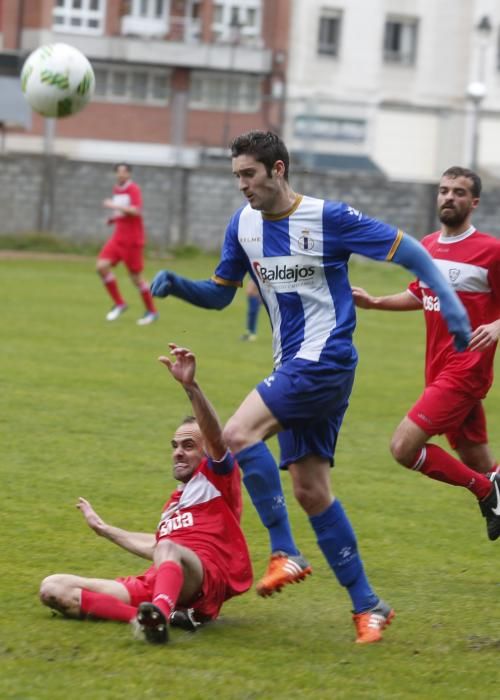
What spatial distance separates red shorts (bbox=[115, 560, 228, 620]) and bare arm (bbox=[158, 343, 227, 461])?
0.51 m

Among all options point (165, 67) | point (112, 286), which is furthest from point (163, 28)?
point (112, 286)

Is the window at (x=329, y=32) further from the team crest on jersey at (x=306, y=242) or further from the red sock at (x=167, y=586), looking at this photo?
the red sock at (x=167, y=586)

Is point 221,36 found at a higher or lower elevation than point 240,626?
higher

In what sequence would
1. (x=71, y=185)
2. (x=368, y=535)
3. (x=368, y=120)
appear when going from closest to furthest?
(x=368, y=535)
(x=71, y=185)
(x=368, y=120)

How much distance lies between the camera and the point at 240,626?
6047 millimetres

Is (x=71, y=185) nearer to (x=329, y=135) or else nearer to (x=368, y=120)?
(x=329, y=135)

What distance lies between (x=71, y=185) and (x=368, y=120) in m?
22.3

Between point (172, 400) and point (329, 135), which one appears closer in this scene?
point (172, 400)

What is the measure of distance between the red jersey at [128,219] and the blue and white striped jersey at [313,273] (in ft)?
43.5

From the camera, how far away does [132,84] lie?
5341cm

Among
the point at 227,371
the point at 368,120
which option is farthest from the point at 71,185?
the point at 368,120

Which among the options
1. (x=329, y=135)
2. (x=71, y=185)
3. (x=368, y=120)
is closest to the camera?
(x=71, y=185)

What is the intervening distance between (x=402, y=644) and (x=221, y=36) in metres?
50.1

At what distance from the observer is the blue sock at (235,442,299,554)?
571 centimetres
